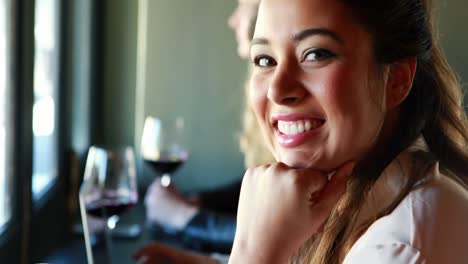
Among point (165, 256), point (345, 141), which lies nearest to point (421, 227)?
point (345, 141)

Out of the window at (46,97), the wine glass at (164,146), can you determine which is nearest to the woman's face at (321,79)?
the window at (46,97)

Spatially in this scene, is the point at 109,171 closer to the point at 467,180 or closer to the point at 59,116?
the point at 59,116

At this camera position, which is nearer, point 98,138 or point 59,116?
point 59,116

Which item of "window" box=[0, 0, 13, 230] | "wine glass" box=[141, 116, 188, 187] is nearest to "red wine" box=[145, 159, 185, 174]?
"wine glass" box=[141, 116, 188, 187]

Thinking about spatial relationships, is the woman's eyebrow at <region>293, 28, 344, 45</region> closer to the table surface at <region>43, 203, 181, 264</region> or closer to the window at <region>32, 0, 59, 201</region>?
the table surface at <region>43, 203, 181, 264</region>

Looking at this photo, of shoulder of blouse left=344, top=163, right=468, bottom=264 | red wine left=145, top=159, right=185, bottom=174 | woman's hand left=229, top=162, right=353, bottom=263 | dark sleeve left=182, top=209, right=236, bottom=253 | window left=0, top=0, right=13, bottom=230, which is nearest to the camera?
shoulder of blouse left=344, top=163, right=468, bottom=264

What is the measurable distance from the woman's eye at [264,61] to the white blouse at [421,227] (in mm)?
237

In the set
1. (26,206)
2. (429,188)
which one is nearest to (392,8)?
(429,188)

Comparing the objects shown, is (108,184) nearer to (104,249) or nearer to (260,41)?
(104,249)

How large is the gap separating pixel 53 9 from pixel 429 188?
4.16ft

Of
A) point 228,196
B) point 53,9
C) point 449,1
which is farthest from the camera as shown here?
point 449,1

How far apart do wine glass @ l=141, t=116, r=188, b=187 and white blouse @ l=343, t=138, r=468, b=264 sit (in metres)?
1.12

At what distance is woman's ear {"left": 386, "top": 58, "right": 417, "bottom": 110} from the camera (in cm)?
94

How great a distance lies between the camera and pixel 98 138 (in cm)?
238
